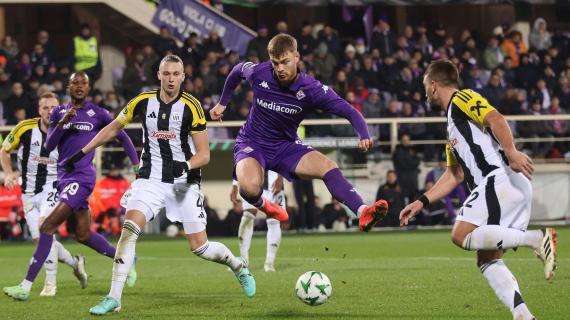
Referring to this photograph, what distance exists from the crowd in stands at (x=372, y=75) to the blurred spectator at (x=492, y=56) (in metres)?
0.02

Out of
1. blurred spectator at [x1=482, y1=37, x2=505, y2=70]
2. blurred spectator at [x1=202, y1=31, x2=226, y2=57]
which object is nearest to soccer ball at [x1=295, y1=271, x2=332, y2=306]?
blurred spectator at [x1=202, y1=31, x2=226, y2=57]

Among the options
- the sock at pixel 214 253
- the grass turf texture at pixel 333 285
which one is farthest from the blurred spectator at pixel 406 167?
the sock at pixel 214 253

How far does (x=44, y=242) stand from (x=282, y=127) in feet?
8.77

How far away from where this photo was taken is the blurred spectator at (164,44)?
2356cm

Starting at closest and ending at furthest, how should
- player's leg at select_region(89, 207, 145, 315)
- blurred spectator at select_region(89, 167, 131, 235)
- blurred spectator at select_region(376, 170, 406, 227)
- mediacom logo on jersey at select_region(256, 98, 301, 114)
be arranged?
1. player's leg at select_region(89, 207, 145, 315)
2. mediacom logo on jersey at select_region(256, 98, 301, 114)
3. blurred spectator at select_region(89, 167, 131, 235)
4. blurred spectator at select_region(376, 170, 406, 227)

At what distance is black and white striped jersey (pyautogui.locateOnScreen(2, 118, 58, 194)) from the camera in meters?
12.3

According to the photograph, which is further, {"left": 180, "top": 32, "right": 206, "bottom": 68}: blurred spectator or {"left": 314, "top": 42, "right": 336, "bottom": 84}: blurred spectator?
{"left": 314, "top": 42, "right": 336, "bottom": 84}: blurred spectator

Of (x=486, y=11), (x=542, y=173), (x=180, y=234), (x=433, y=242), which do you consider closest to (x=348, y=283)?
(x=433, y=242)

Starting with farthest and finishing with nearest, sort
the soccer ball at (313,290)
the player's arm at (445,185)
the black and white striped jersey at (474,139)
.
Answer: the soccer ball at (313,290) < the player's arm at (445,185) < the black and white striped jersey at (474,139)

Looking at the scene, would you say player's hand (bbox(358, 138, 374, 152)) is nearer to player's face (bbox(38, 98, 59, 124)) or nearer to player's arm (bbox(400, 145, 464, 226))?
player's arm (bbox(400, 145, 464, 226))

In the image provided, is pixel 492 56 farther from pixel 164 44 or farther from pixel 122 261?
pixel 122 261

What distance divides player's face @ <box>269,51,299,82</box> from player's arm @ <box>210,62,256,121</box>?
24.1 inches

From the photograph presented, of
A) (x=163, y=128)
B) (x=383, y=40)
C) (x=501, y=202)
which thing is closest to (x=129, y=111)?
(x=163, y=128)

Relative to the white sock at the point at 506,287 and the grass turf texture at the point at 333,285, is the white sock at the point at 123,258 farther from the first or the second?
the white sock at the point at 506,287
